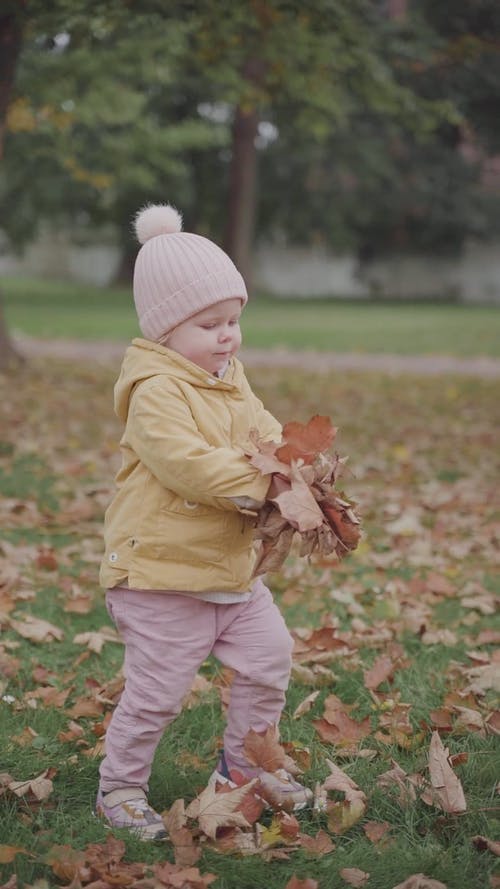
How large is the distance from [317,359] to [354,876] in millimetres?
14180

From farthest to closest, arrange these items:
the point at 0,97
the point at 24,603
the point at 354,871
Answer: the point at 0,97 < the point at 24,603 < the point at 354,871

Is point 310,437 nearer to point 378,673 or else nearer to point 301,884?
point 301,884

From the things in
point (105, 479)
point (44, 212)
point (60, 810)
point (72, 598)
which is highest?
point (60, 810)

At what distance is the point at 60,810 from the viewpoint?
115 inches

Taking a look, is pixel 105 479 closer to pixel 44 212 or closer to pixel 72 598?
pixel 72 598

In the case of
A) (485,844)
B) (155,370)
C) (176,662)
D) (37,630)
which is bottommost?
(37,630)

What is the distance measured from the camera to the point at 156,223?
2980 mm

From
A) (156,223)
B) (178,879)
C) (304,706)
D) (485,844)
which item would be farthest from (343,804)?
(156,223)

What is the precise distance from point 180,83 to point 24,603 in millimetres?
28629

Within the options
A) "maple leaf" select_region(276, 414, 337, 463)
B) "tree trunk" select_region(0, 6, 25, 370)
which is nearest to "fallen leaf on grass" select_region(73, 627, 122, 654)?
"maple leaf" select_region(276, 414, 337, 463)

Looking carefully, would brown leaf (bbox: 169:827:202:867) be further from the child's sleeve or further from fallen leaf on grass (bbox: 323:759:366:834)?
the child's sleeve

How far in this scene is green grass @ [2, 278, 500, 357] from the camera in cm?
→ 1891

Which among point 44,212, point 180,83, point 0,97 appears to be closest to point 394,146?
point 180,83

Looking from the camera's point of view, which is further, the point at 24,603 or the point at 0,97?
the point at 0,97
